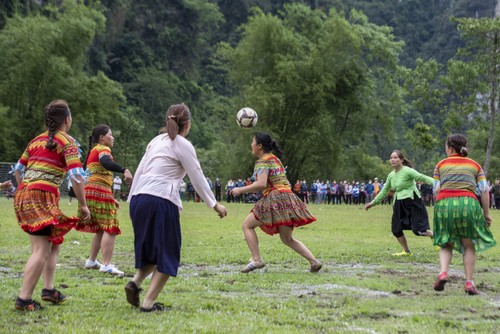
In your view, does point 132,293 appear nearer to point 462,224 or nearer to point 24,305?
point 24,305

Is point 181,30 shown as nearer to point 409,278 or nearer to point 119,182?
point 119,182

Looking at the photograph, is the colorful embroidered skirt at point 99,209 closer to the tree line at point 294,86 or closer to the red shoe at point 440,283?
the red shoe at point 440,283

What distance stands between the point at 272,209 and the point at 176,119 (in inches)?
134

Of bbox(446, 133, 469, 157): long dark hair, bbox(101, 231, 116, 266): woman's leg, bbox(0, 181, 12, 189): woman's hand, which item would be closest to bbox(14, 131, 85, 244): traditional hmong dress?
bbox(0, 181, 12, 189): woman's hand

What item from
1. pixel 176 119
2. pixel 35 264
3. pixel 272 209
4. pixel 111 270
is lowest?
pixel 111 270

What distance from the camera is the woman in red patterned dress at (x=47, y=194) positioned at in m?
6.46

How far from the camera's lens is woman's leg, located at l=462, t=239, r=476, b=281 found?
7.96 m

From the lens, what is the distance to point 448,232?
27.1 ft

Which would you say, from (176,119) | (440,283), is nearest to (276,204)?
(440,283)

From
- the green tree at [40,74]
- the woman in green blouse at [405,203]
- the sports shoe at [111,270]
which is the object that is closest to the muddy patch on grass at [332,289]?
the sports shoe at [111,270]

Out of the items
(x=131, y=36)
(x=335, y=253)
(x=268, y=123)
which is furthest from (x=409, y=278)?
(x=131, y=36)

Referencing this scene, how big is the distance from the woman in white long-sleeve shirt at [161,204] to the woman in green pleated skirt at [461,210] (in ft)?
9.92

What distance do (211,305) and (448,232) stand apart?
3.10m

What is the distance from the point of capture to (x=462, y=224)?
8.16 meters
